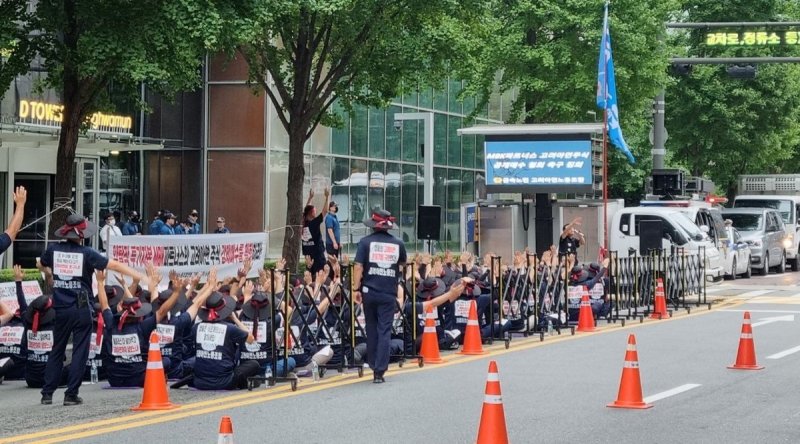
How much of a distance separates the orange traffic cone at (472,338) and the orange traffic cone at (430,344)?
944 mm

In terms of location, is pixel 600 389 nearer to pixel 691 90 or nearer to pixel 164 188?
pixel 164 188

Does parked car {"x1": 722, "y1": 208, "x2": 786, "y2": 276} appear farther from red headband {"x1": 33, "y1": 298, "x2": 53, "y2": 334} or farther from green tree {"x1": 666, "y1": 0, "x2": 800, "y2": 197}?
red headband {"x1": 33, "y1": 298, "x2": 53, "y2": 334}

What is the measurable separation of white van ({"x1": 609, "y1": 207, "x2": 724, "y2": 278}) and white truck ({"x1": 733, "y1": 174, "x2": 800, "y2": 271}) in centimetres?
1171

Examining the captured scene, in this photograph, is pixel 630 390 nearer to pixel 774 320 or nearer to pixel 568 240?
pixel 774 320

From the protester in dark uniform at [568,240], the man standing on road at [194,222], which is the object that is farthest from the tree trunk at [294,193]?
the protester in dark uniform at [568,240]

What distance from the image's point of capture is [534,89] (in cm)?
3962

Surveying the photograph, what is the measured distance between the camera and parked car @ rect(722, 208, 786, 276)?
3969 centimetres

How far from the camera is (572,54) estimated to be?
129ft

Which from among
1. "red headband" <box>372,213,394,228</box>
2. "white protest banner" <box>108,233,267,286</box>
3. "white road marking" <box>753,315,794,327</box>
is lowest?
"white road marking" <box>753,315,794,327</box>

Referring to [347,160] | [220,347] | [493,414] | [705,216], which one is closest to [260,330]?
[220,347]

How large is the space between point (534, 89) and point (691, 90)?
12850 millimetres

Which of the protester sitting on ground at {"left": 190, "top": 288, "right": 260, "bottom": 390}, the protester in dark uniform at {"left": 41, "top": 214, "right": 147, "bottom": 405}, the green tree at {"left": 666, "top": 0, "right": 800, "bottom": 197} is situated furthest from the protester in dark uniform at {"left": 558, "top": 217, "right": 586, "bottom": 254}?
the green tree at {"left": 666, "top": 0, "right": 800, "bottom": 197}

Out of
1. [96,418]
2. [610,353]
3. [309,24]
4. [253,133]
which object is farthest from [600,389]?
[253,133]

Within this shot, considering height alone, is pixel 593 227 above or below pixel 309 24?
below
